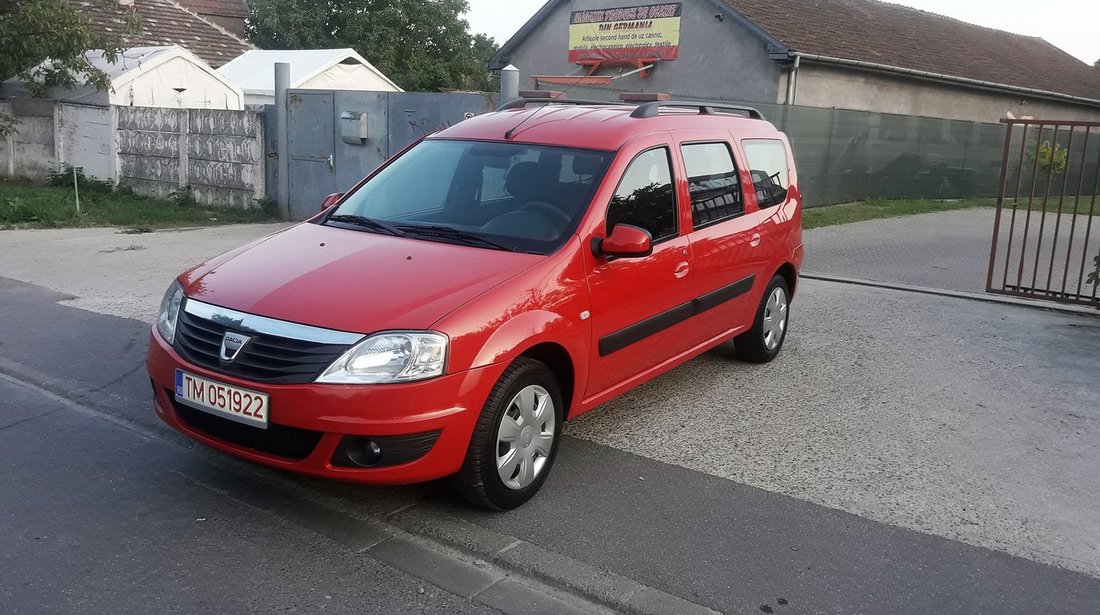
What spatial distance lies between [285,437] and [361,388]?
43cm

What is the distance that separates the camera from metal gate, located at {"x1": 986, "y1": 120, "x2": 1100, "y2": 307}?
8781 millimetres

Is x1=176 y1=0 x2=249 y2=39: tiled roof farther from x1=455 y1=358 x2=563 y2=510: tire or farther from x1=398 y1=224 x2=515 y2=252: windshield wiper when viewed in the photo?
x1=455 y1=358 x2=563 y2=510: tire

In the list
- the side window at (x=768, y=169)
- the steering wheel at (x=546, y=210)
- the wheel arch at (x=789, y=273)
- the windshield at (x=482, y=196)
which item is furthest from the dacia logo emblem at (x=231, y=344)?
the wheel arch at (x=789, y=273)

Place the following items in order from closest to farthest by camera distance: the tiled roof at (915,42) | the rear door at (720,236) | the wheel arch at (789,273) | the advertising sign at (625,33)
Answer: the rear door at (720,236) < the wheel arch at (789,273) < the tiled roof at (915,42) < the advertising sign at (625,33)

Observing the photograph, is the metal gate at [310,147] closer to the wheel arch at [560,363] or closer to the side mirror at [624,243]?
the side mirror at [624,243]

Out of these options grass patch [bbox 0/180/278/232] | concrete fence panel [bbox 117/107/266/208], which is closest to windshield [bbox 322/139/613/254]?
grass patch [bbox 0/180/278/232]

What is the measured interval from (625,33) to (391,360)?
20.6 metres

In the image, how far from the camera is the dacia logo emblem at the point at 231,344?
3928 millimetres

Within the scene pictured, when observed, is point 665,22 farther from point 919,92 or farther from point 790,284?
point 790,284

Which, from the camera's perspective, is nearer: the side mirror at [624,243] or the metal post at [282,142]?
the side mirror at [624,243]

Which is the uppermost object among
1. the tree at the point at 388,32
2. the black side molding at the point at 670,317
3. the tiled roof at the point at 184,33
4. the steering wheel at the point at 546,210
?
the tree at the point at 388,32

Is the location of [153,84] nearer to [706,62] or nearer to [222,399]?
[706,62]

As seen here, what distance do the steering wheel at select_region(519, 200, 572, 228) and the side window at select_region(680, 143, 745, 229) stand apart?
1.09 meters

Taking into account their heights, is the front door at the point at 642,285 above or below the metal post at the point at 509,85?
below
